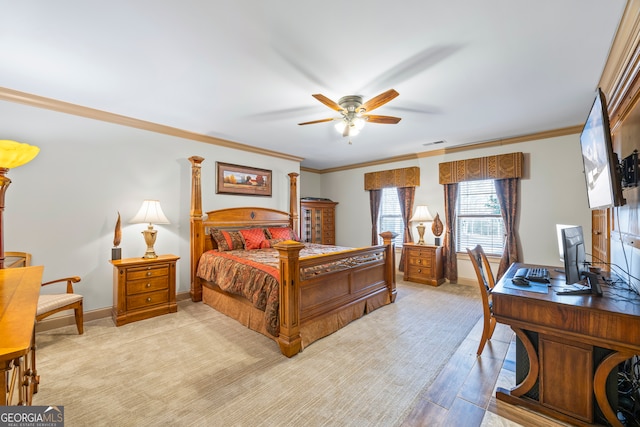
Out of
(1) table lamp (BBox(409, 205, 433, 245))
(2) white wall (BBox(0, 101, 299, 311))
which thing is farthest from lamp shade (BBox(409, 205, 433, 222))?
(2) white wall (BBox(0, 101, 299, 311))

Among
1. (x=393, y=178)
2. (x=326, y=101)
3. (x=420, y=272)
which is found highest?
(x=326, y=101)

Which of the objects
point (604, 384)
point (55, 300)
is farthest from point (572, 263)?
point (55, 300)

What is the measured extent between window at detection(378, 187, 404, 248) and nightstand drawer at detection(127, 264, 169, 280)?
4344 millimetres

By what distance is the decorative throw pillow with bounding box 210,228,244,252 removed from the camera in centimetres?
414

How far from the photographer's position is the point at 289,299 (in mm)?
2504

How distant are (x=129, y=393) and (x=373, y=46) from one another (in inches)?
125

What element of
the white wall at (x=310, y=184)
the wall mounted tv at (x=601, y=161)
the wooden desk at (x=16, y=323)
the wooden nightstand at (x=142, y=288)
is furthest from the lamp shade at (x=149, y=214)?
the wall mounted tv at (x=601, y=161)

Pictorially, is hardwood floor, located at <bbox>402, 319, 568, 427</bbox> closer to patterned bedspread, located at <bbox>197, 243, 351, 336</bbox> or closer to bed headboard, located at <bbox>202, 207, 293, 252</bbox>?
patterned bedspread, located at <bbox>197, 243, 351, 336</bbox>

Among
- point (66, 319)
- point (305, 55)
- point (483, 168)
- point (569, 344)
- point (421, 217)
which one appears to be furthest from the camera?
point (421, 217)

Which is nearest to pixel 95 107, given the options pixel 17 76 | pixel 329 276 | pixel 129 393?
pixel 17 76

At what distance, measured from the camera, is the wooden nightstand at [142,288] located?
3170 millimetres

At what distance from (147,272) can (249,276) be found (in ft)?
4.73

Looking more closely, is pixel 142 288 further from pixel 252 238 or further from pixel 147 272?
pixel 252 238

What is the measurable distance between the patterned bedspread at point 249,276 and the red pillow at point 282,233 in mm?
939
